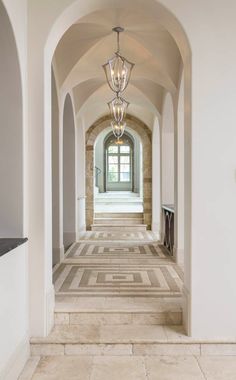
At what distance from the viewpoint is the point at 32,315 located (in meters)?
3.33

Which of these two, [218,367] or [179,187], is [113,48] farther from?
[218,367]

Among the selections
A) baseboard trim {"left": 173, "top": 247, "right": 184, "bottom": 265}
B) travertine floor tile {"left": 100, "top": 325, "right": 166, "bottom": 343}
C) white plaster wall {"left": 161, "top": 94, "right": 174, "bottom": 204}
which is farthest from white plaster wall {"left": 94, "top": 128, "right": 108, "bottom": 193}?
travertine floor tile {"left": 100, "top": 325, "right": 166, "bottom": 343}

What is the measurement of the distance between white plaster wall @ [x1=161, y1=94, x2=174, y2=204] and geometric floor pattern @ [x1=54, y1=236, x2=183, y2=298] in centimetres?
136

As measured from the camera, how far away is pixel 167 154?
7.98 m

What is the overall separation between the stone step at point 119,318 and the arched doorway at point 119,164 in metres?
17.9

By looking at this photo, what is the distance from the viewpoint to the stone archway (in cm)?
1122

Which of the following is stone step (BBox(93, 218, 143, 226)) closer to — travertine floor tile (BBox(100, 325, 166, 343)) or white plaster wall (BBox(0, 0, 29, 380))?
travertine floor tile (BBox(100, 325, 166, 343))

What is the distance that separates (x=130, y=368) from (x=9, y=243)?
1.50 m

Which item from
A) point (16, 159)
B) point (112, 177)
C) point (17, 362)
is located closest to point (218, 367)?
point (17, 362)

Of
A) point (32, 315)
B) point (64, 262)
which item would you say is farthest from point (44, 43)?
point (64, 262)

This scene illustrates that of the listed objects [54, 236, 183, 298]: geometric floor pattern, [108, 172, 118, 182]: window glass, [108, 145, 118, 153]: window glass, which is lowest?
[54, 236, 183, 298]: geometric floor pattern

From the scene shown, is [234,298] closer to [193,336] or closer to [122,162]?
[193,336]

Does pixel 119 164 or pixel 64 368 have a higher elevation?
pixel 119 164

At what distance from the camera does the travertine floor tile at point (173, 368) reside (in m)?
2.95
